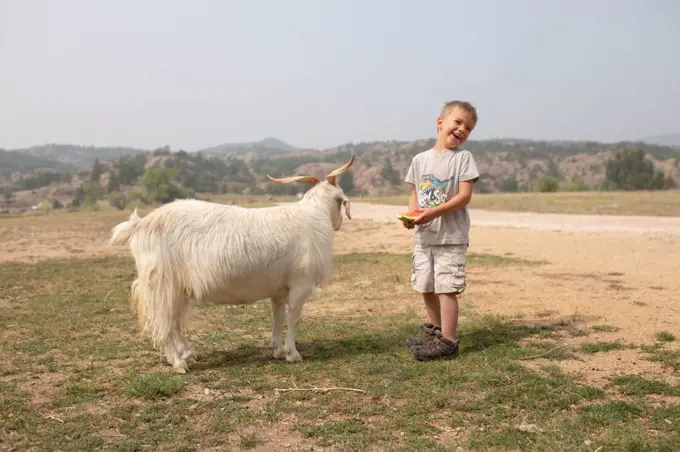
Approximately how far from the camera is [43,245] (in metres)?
18.4

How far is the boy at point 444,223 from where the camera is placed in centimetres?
618

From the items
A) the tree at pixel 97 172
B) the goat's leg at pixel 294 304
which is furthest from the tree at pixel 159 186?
the goat's leg at pixel 294 304

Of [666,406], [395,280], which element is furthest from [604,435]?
[395,280]

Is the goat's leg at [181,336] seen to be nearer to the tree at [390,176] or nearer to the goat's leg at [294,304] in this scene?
the goat's leg at [294,304]

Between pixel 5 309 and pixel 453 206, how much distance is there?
278 inches

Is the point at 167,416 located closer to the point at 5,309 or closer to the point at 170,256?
the point at 170,256

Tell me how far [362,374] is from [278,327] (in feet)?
4.20

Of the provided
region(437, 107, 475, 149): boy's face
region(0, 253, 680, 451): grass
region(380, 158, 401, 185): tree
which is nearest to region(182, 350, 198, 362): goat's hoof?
region(0, 253, 680, 451): grass

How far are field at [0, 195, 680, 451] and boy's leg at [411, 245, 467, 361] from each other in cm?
21

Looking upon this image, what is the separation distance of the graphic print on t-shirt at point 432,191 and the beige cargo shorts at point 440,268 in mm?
479

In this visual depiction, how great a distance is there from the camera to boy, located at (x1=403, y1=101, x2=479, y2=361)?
618 cm

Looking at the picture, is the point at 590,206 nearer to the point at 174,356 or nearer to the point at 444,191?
the point at 444,191

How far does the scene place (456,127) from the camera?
6.36m

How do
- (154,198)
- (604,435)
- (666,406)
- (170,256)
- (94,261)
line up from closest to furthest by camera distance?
(604,435) → (666,406) → (170,256) → (94,261) → (154,198)
